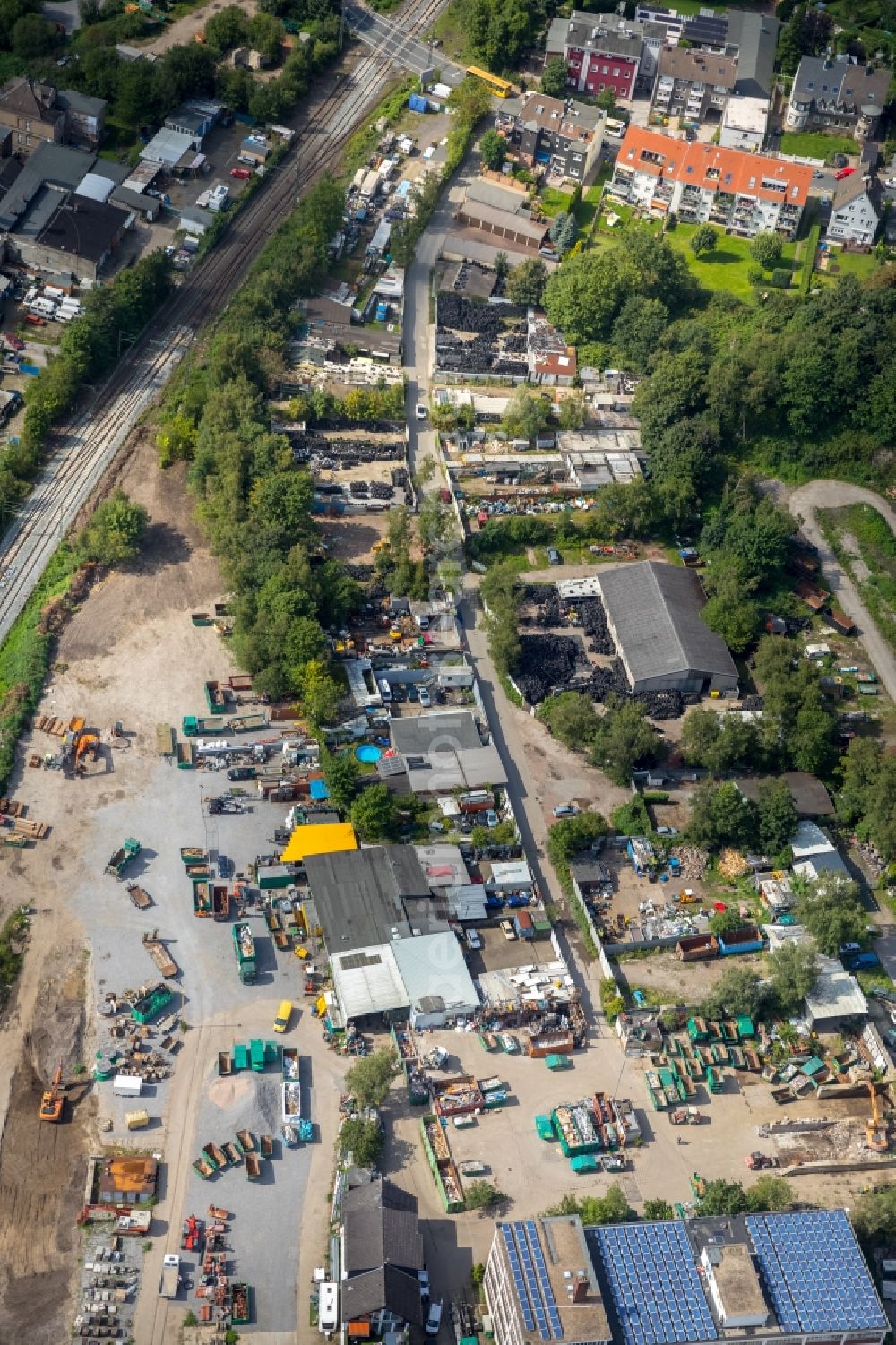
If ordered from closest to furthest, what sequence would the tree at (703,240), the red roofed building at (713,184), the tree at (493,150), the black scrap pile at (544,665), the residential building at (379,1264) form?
the residential building at (379,1264)
the black scrap pile at (544,665)
the tree at (703,240)
the red roofed building at (713,184)
the tree at (493,150)

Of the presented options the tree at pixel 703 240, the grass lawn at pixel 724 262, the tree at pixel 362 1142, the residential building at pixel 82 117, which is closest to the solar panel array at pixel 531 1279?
the tree at pixel 362 1142

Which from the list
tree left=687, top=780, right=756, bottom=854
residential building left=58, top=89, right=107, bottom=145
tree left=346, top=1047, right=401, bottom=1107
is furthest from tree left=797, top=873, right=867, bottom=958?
residential building left=58, top=89, right=107, bottom=145

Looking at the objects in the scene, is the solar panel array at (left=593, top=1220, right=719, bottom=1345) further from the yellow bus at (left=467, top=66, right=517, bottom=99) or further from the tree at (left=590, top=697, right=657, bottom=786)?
the yellow bus at (left=467, top=66, right=517, bottom=99)

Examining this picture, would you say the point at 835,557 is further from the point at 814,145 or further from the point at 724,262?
the point at 814,145

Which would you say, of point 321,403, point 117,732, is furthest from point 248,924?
point 321,403

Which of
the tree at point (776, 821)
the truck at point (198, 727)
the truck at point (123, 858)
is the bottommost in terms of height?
the truck at point (123, 858)

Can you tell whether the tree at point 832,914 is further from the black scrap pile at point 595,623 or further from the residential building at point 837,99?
the residential building at point 837,99

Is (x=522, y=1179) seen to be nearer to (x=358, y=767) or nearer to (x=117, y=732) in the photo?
(x=358, y=767)
